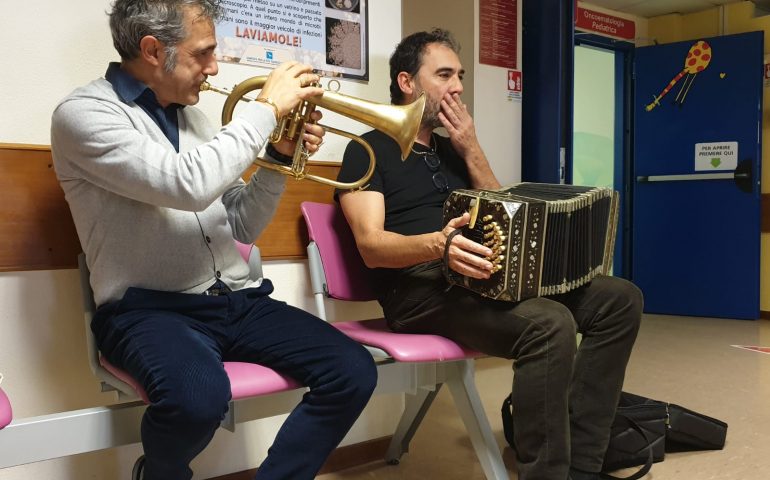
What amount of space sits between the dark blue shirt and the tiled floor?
1198 millimetres

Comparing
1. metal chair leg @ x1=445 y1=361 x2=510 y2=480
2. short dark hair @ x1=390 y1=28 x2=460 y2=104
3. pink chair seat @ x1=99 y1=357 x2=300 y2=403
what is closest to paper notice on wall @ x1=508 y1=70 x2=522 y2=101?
short dark hair @ x1=390 y1=28 x2=460 y2=104

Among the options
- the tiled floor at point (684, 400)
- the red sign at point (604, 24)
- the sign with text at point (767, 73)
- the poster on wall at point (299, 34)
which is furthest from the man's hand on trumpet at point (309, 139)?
the sign with text at point (767, 73)

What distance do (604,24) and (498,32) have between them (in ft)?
7.30

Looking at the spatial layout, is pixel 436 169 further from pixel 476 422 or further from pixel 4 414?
pixel 4 414

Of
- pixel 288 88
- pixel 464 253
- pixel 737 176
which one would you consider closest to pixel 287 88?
pixel 288 88

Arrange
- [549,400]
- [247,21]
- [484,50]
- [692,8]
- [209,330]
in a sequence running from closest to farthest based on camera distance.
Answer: [209,330], [549,400], [247,21], [484,50], [692,8]

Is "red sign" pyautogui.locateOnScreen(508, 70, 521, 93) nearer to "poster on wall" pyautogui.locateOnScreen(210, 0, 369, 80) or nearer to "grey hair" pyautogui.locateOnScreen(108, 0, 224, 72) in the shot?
"poster on wall" pyautogui.locateOnScreen(210, 0, 369, 80)

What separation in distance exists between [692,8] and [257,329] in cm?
534

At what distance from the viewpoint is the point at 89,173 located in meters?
1.37

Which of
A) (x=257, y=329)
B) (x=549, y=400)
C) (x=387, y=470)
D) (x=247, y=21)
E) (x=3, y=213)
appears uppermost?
(x=247, y=21)

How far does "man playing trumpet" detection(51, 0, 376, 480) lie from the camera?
131cm

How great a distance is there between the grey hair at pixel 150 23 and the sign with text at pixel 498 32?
237 centimetres

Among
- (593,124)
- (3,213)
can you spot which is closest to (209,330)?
(3,213)

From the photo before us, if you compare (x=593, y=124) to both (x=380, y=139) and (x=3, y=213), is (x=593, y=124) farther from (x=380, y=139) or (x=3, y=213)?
(x=3, y=213)
